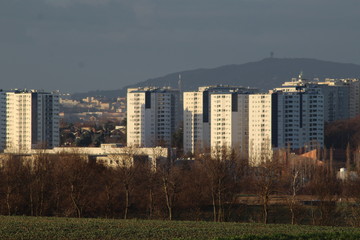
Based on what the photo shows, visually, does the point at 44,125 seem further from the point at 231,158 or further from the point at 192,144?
the point at 231,158

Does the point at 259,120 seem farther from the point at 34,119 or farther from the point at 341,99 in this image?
the point at 341,99

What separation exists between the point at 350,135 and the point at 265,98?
8283 millimetres

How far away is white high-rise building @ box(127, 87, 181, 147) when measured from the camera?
8712cm

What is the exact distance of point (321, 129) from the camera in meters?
81.2

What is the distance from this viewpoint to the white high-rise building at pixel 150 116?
286ft

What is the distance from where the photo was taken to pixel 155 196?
35.6m

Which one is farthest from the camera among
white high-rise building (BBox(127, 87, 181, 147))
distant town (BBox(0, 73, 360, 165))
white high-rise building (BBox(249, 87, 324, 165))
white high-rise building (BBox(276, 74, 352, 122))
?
white high-rise building (BBox(276, 74, 352, 122))

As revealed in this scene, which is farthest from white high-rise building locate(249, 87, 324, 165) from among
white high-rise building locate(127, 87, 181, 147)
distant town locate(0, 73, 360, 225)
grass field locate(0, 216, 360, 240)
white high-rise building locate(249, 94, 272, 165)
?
grass field locate(0, 216, 360, 240)

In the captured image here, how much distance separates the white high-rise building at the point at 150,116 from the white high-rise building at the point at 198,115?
2598mm

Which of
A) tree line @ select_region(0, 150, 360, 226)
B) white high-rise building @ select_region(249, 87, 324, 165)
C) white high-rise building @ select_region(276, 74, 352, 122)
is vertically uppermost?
white high-rise building @ select_region(276, 74, 352, 122)

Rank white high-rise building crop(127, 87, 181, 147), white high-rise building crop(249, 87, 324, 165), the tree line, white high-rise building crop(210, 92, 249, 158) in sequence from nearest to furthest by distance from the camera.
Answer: the tree line < white high-rise building crop(249, 87, 324, 165) < white high-rise building crop(210, 92, 249, 158) < white high-rise building crop(127, 87, 181, 147)

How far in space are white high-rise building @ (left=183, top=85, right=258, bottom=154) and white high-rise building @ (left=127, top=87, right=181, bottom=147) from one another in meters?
2.60

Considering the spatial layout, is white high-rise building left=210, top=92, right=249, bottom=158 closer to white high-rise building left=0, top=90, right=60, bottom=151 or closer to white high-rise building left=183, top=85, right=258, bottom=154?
white high-rise building left=183, top=85, right=258, bottom=154

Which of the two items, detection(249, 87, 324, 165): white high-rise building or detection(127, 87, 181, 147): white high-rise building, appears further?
detection(127, 87, 181, 147): white high-rise building
